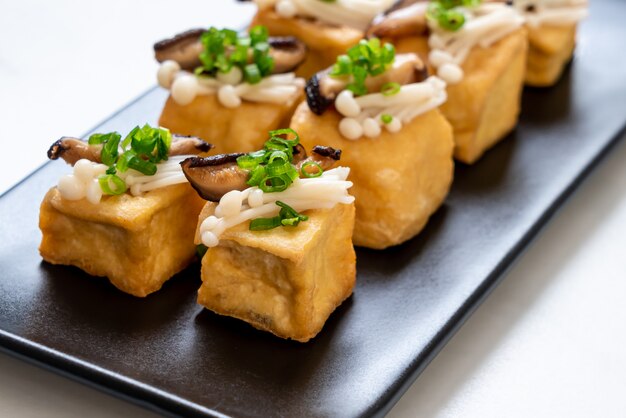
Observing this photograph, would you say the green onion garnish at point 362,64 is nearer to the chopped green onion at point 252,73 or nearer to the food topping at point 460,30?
the chopped green onion at point 252,73

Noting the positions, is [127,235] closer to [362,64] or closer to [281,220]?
[281,220]

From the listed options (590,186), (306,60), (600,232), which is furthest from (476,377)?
(306,60)

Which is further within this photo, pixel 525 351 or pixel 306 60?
pixel 306 60

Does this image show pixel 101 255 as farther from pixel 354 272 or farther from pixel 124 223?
pixel 354 272

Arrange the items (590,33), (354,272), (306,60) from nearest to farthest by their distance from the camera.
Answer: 1. (354,272)
2. (306,60)
3. (590,33)

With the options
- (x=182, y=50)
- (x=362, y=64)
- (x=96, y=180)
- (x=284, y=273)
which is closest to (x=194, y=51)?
(x=182, y=50)

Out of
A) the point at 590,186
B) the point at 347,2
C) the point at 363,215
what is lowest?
the point at 590,186

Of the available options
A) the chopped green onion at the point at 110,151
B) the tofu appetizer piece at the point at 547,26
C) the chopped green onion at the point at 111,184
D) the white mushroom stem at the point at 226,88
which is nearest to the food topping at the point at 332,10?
the white mushroom stem at the point at 226,88

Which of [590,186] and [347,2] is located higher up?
[347,2]
